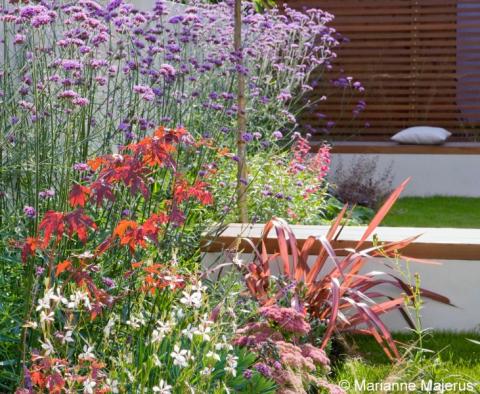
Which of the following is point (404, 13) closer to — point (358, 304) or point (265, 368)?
point (358, 304)

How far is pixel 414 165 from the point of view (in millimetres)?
8523

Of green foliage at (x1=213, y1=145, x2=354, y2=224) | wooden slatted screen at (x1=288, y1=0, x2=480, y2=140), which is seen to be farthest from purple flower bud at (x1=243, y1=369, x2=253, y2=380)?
wooden slatted screen at (x1=288, y1=0, x2=480, y2=140)

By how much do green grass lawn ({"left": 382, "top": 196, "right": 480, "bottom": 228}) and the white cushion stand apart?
2.11 feet

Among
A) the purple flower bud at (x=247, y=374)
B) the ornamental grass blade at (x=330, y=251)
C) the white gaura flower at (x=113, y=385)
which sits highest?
the white gaura flower at (x=113, y=385)

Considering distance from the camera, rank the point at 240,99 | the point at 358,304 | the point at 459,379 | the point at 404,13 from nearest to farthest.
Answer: the point at 459,379 < the point at 358,304 < the point at 240,99 < the point at 404,13

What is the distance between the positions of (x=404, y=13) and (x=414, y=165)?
2.12 metres

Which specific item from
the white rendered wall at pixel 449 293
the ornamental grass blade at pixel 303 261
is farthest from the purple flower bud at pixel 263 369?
the white rendered wall at pixel 449 293

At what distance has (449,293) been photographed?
13.2ft

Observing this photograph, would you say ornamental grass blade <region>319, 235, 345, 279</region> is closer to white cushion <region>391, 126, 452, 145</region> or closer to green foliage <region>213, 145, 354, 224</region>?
green foliage <region>213, 145, 354, 224</region>

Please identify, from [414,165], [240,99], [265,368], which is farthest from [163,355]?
[414,165]

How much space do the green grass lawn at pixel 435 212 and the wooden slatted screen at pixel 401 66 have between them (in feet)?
5.56

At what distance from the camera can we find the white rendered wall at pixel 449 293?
400 centimetres

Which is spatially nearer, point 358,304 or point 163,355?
point 163,355

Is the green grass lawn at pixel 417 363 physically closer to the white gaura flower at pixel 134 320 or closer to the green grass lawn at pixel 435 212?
the white gaura flower at pixel 134 320
